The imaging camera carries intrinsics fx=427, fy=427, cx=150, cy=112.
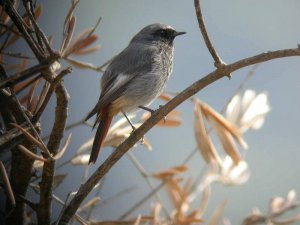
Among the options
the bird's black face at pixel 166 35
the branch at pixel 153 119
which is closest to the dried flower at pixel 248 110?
the branch at pixel 153 119

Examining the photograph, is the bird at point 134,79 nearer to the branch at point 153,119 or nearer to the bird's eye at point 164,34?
the bird's eye at point 164,34

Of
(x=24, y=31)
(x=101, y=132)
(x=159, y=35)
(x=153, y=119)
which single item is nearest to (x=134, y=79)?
(x=159, y=35)

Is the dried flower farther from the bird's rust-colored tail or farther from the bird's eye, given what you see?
the bird's eye

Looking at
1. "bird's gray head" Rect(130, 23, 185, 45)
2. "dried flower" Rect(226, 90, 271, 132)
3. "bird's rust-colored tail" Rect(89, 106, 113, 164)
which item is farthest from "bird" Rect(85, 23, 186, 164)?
"dried flower" Rect(226, 90, 271, 132)

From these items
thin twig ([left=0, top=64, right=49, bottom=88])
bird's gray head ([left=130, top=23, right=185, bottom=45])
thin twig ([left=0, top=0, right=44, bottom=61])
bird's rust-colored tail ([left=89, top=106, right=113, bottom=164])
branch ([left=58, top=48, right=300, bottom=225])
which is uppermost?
thin twig ([left=0, top=0, right=44, bottom=61])

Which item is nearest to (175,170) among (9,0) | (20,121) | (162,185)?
(162,185)

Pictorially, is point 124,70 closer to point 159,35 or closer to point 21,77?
point 159,35
